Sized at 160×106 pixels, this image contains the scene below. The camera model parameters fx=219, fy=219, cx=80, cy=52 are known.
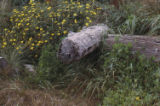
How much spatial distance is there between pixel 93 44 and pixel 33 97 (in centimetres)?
147

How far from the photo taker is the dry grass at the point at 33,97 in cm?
354

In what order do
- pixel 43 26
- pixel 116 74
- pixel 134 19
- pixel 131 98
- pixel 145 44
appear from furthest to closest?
pixel 43 26
pixel 134 19
pixel 145 44
pixel 116 74
pixel 131 98

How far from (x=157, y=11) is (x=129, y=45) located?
84.5 inches

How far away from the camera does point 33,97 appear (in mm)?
3668

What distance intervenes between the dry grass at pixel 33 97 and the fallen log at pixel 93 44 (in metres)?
0.66

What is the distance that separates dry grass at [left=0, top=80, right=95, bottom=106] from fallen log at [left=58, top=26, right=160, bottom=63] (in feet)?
2.16

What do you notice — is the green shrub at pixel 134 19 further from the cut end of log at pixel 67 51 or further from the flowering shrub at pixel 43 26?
the cut end of log at pixel 67 51

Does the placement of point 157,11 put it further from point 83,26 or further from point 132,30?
point 83,26

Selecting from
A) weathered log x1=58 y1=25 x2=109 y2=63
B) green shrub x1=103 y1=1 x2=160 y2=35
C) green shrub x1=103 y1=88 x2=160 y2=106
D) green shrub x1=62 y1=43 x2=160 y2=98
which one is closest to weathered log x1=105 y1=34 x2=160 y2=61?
green shrub x1=62 y1=43 x2=160 y2=98

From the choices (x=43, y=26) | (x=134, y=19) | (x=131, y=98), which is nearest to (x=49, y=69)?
(x=43, y=26)

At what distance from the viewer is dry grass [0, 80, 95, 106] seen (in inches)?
139

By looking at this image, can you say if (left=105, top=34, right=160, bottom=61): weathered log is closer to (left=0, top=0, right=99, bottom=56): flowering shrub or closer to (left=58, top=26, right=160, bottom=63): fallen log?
(left=58, top=26, right=160, bottom=63): fallen log

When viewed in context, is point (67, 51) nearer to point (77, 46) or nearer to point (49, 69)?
point (77, 46)

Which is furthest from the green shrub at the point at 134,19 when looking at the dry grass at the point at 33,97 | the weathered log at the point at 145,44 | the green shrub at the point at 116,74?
the dry grass at the point at 33,97
